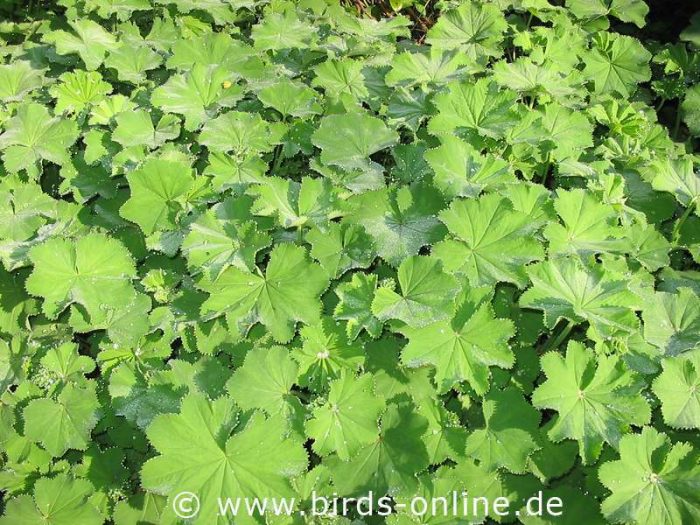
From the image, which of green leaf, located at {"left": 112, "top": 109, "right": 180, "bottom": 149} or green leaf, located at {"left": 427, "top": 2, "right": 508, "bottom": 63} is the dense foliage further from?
green leaf, located at {"left": 427, "top": 2, "right": 508, "bottom": 63}

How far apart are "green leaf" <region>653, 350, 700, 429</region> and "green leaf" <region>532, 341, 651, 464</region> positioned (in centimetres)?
11

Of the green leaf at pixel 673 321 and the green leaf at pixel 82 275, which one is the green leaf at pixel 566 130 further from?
the green leaf at pixel 82 275

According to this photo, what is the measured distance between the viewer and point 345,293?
2.07m

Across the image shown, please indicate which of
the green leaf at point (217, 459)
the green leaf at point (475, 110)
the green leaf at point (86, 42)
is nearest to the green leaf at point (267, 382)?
the green leaf at point (217, 459)

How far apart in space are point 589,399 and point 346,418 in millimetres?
807

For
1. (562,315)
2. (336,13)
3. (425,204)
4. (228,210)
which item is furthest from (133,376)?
(336,13)

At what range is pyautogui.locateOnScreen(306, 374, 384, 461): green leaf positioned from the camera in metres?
1.90

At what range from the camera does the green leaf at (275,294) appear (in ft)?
6.76

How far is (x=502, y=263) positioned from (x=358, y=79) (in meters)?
1.45

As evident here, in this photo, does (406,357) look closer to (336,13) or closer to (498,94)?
(498,94)

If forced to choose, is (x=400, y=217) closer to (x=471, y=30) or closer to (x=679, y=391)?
(x=679, y=391)

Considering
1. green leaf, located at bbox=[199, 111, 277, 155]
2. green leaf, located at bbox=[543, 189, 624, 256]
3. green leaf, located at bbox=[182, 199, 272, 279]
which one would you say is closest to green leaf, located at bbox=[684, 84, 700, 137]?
green leaf, located at bbox=[543, 189, 624, 256]

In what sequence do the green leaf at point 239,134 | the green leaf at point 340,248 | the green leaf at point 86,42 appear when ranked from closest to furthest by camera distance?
1. the green leaf at point 340,248
2. the green leaf at point 239,134
3. the green leaf at point 86,42

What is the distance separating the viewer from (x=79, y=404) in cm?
229
